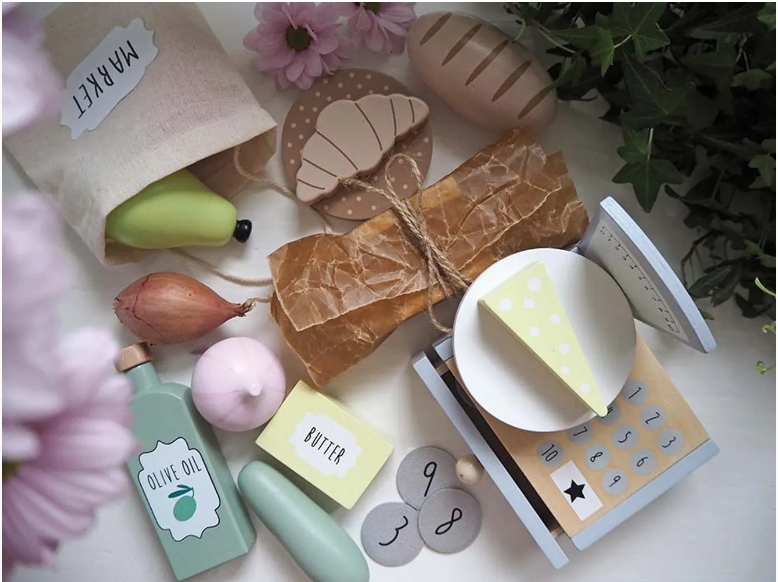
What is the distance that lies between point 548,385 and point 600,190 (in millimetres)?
247

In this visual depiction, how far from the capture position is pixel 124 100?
71 centimetres

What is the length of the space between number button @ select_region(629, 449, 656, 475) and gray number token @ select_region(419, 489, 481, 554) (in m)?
0.17

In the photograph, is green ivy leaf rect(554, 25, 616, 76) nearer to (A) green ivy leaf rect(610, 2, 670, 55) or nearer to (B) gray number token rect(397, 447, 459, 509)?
(A) green ivy leaf rect(610, 2, 670, 55)

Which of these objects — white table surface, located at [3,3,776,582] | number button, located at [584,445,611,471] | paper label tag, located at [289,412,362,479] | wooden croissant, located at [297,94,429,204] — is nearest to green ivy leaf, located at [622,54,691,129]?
white table surface, located at [3,3,776,582]

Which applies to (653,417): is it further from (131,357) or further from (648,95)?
(131,357)

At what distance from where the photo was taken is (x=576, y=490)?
A: 0.71 meters

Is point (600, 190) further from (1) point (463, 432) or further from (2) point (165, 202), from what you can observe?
(2) point (165, 202)

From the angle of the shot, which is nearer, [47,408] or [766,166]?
[47,408]

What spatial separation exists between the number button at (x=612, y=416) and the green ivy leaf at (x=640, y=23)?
0.33 metres

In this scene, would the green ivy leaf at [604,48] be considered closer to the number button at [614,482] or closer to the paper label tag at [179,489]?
the number button at [614,482]

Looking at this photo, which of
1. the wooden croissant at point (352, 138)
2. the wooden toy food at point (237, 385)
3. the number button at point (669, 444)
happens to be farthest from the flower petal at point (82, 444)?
the number button at point (669, 444)

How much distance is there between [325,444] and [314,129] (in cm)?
33

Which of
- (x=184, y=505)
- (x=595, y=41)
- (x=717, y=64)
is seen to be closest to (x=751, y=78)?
(x=717, y=64)

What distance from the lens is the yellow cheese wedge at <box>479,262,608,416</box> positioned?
0.66 meters
